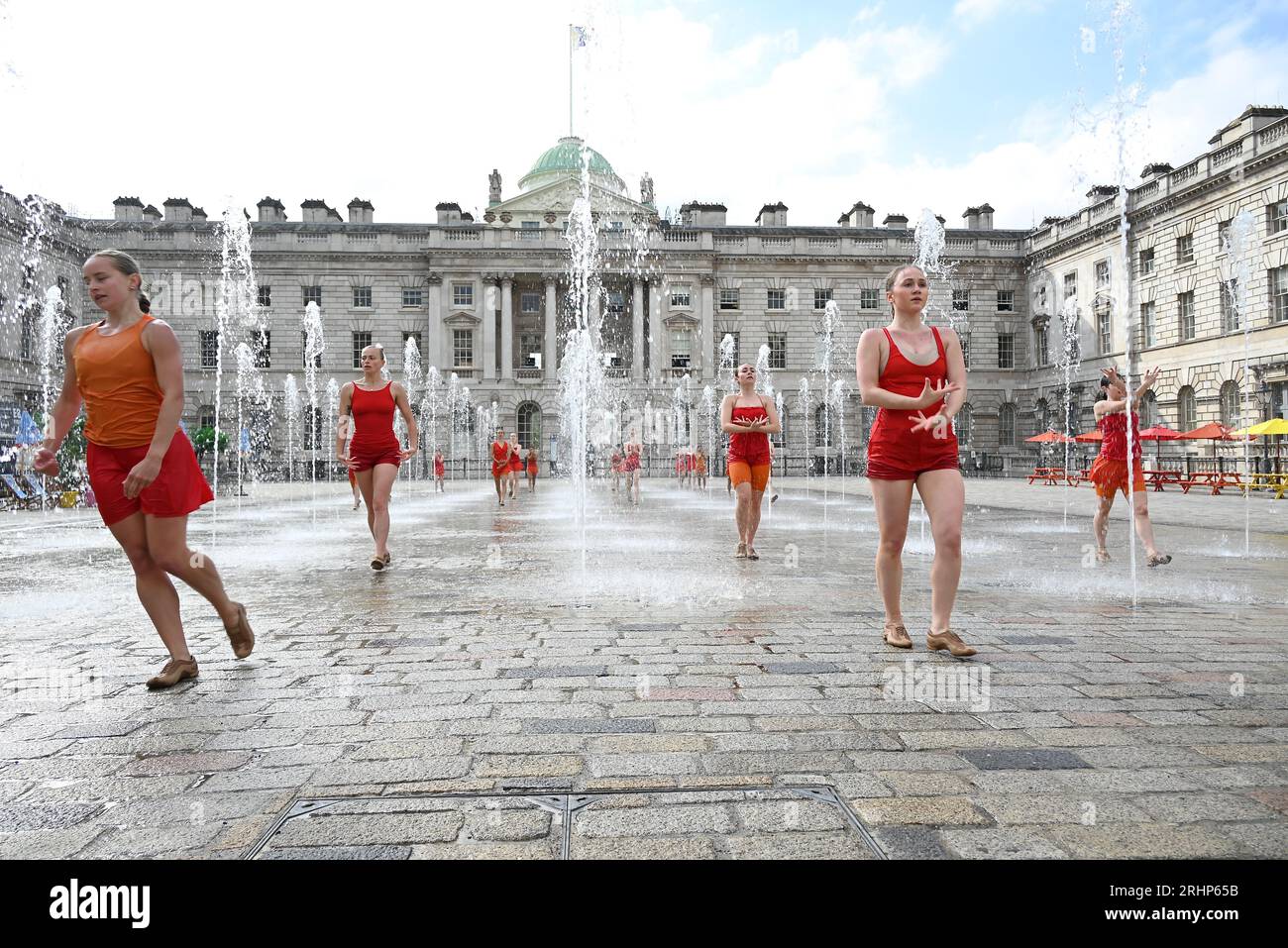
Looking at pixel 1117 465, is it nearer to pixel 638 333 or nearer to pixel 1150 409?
pixel 1150 409

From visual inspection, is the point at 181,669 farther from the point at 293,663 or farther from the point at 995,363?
the point at 995,363

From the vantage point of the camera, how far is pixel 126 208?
50469 millimetres

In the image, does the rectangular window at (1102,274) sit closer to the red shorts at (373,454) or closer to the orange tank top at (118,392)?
the red shorts at (373,454)

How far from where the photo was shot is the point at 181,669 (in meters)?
3.71

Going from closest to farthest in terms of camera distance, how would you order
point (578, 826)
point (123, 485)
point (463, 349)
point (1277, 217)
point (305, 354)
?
point (578, 826), point (123, 485), point (1277, 217), point (305, 354), point (463, 349)

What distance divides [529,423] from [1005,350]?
28.4 meters

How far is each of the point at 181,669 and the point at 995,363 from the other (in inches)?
2148

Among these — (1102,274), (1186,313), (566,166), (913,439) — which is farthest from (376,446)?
(566,166)

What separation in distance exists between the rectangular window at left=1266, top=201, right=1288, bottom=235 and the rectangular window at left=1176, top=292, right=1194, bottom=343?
472 cm

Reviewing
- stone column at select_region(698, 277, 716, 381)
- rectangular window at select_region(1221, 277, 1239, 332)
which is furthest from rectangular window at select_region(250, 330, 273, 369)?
rectangular window at select_region(1221, 277, 1239, 332)

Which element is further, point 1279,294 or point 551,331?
point 551,331

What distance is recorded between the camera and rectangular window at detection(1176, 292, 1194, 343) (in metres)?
35.8

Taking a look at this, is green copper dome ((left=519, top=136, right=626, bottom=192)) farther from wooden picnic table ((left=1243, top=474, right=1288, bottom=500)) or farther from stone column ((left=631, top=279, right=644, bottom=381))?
wooden picnic table ((left=1243, top=474, right=1288, bottom=500))
